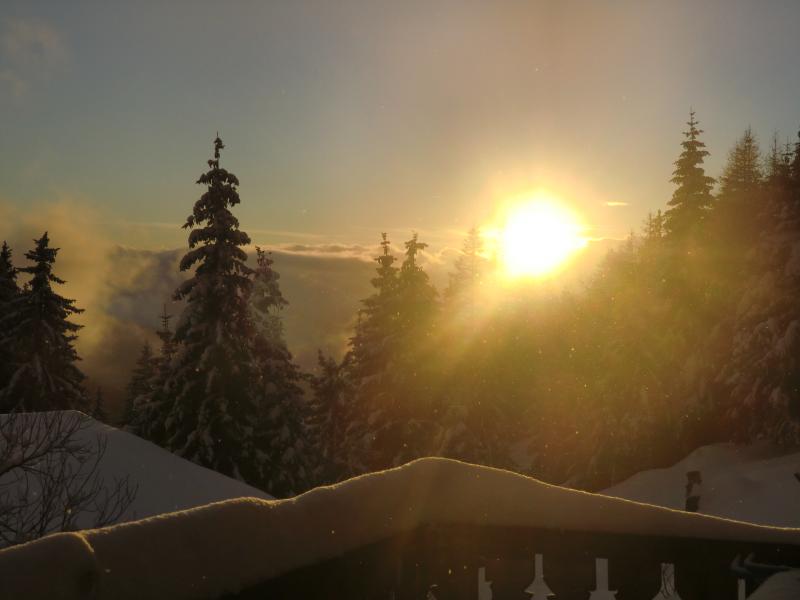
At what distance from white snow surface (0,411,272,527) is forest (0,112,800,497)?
5309 millimetres

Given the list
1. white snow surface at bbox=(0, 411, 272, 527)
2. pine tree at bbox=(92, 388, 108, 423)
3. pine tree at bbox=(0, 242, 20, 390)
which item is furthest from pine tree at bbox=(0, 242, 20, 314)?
pine tree at bbox=(92, 388, 108, 423)

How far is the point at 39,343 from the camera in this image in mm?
31391

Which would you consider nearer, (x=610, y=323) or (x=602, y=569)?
(x=602, y=569)

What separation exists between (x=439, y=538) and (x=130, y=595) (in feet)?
3.42

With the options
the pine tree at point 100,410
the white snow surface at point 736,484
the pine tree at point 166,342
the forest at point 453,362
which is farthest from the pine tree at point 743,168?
the pine tree at point 100,410

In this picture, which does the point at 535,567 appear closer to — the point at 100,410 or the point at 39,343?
the point at 39,343

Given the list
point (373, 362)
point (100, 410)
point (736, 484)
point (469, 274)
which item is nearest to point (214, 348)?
point (373, 362)

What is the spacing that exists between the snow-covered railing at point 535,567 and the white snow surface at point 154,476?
1514 centimetres

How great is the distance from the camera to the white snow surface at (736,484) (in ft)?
78.4

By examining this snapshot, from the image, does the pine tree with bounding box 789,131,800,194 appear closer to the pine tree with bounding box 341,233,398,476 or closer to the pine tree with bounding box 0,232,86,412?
the pine tree with bounding box 341,233,398,476

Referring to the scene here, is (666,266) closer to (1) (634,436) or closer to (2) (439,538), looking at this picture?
(1) (634,436)

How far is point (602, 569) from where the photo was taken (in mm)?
2627

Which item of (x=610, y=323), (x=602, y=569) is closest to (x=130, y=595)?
(x=602, y=569)

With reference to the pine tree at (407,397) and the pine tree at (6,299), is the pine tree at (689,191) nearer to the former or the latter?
the pine tree at (407,397)
